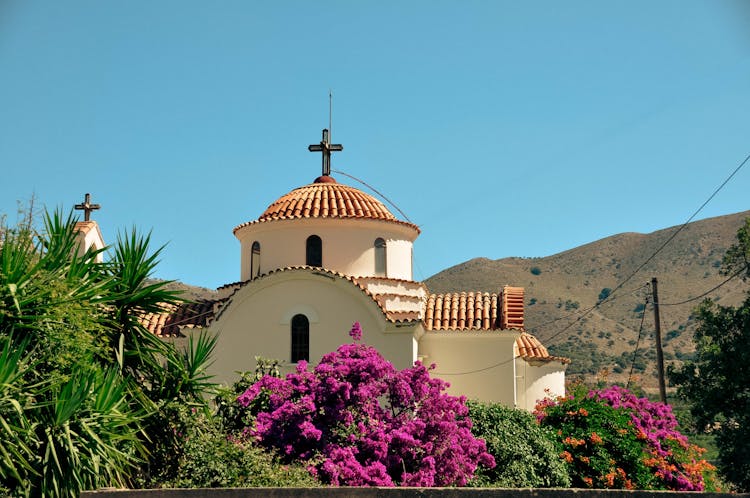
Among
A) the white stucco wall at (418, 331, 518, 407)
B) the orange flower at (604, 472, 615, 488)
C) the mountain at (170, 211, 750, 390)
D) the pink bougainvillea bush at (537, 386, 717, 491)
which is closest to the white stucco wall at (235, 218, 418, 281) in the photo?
the white stucco wall at (418, 331, 518, 407)

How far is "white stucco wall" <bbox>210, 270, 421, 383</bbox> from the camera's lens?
23281 millimetres

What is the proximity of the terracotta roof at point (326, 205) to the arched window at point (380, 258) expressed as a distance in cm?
71

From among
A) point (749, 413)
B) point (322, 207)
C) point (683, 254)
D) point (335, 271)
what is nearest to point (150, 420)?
point (335, 271)

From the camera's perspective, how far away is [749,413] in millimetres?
26188

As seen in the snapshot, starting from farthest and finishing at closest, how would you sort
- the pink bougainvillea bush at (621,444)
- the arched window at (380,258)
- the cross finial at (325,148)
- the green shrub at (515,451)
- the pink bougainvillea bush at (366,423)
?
the cross finial at (325,148)
the arched window at (380,258)
the pink bougainvillea bush at (621,444)
the green shrub at (515,451)
the pink bougainvillea bush at (366,423)

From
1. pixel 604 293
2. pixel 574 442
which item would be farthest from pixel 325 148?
pixel 604 293

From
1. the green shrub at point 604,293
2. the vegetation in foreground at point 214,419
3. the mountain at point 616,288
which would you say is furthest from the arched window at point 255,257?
the green shrub at point 604,293

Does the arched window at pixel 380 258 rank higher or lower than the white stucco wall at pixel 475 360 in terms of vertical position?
higher

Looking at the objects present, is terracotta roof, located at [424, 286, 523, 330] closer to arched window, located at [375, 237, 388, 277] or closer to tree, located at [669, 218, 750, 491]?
arched window, located at [375, 237, 388, 277]

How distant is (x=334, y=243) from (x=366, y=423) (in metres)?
9.41

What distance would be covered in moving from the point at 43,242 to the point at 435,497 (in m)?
7.60

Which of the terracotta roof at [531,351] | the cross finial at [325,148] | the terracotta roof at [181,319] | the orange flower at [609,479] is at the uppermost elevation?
the cross finial at [325,148]

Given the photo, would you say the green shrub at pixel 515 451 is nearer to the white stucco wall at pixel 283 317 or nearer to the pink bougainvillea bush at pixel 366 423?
the pink bougainvillea bush at pixel 366 423

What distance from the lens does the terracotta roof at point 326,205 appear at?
25875 millimetres
